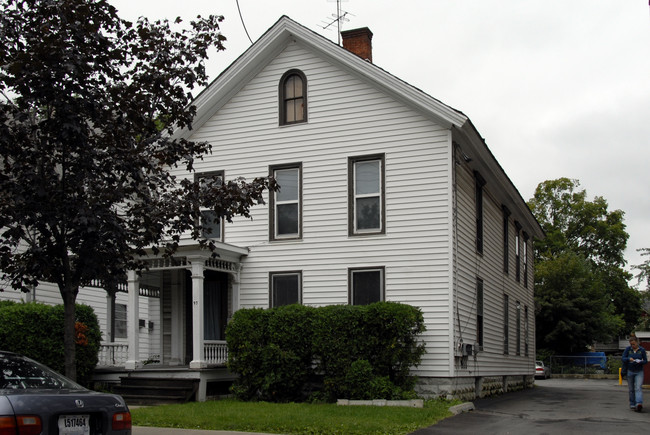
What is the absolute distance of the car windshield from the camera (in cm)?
736

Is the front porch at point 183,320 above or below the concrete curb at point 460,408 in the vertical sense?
above

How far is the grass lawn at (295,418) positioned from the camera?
39.9ft

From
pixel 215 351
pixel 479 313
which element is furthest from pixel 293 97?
pixel 479 313

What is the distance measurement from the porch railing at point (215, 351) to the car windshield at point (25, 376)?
10.2m

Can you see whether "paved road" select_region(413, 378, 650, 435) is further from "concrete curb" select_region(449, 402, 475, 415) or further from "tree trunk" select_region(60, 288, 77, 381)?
"tree trunk" select_region(60, 288, 77, 381)

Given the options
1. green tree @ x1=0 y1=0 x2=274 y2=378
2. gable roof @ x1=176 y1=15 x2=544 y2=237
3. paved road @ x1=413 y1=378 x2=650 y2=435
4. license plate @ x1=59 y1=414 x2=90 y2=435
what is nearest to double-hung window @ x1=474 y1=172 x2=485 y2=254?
gable roof @ x1=176 y1=15 x2=544 y2=237

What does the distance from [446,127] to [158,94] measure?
9.18m

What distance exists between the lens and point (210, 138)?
20703 millimetres

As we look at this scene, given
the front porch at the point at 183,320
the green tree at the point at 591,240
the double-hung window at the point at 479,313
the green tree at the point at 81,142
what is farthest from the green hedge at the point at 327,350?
the green tree at the point at 591,240

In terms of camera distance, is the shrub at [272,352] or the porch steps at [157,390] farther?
the porch steps at [157,390]

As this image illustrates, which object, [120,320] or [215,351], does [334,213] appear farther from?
[120,320]

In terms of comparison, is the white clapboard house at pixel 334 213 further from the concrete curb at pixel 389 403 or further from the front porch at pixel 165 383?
the concrete curb at pixel 389 403

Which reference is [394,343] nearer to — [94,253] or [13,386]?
[94,253]

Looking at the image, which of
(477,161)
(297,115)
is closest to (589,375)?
(477,161)
